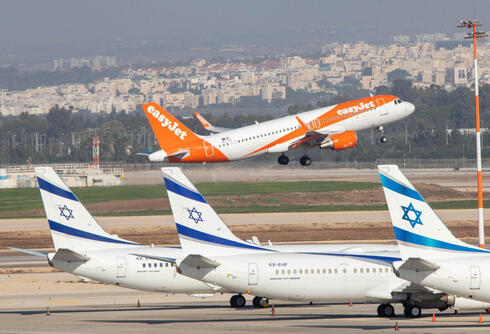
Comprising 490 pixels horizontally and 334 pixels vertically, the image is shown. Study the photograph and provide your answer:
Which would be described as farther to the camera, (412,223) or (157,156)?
(157,156)

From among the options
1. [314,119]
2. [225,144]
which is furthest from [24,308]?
[314,119]

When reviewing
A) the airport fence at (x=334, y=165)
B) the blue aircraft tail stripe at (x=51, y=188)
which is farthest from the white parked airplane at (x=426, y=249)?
the airport fence at (x=334, y=165)

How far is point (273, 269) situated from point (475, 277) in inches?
388

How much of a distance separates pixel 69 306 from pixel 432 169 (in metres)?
131

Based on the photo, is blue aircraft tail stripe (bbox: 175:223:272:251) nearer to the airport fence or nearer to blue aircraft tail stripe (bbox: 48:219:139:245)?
blue aircraft tail stripe (bbox: 48:219:139:245)

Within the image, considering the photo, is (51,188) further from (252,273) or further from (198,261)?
(252,273)

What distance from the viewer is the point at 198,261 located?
147 feet

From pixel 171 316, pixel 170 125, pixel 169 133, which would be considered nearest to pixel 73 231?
pixel 171 316

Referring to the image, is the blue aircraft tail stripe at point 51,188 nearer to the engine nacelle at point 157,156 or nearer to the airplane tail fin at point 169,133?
the engine nacelle at point 157,156

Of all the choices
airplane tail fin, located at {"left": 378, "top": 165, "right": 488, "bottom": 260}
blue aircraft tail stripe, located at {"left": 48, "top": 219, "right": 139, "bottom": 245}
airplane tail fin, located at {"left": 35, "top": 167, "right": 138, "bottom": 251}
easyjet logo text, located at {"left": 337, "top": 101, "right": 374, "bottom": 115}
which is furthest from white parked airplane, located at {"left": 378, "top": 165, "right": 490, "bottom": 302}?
easyjet logo text, located at {"left": 337, "top": 101, "right": 374, "bottom": 115}

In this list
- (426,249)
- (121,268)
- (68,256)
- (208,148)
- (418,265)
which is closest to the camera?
(418,265)

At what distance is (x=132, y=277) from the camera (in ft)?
163

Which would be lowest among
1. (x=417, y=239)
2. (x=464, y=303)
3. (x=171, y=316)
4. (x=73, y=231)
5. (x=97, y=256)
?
(x=171, y=316)

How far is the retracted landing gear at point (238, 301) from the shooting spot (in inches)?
2047
